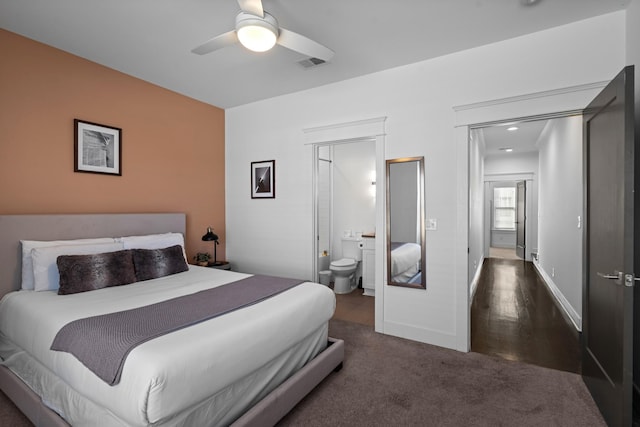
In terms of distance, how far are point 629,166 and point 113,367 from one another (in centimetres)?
285

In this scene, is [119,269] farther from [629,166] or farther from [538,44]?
[538,44]

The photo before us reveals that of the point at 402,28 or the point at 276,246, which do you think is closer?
the point at 402,28

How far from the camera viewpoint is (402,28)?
262 centimetres

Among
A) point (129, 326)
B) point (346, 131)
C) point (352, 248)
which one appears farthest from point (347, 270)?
point (129, 326)

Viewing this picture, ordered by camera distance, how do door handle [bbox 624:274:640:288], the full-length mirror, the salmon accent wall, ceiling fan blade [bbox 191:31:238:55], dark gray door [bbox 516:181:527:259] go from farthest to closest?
dark gray door [bbox 516:181:527:259] < the full-length mirror < the salmon accent wall < ceiling fan blade [bbox 191:31:238:55] < door handle [bbox 624:274:640:288]

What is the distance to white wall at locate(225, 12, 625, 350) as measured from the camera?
260 centimetres

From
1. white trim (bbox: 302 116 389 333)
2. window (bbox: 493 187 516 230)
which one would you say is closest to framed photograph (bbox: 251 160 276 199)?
white trim (bbox: 302 116 389 333)

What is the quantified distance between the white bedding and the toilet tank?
2818 millimetres

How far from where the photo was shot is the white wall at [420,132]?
260cm

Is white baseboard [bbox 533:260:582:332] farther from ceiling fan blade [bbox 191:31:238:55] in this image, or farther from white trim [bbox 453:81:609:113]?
ceiling fan blade [bbox 191:31:238:55]

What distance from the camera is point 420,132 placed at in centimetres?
322

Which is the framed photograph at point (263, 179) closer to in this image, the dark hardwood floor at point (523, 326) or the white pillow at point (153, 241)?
the white pillow at point (153, 241)

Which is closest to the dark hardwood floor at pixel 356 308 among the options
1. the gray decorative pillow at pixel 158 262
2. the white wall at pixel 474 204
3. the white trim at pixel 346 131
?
the white wall at pixel 474 204

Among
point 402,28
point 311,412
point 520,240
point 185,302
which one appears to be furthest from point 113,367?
point 520,240
